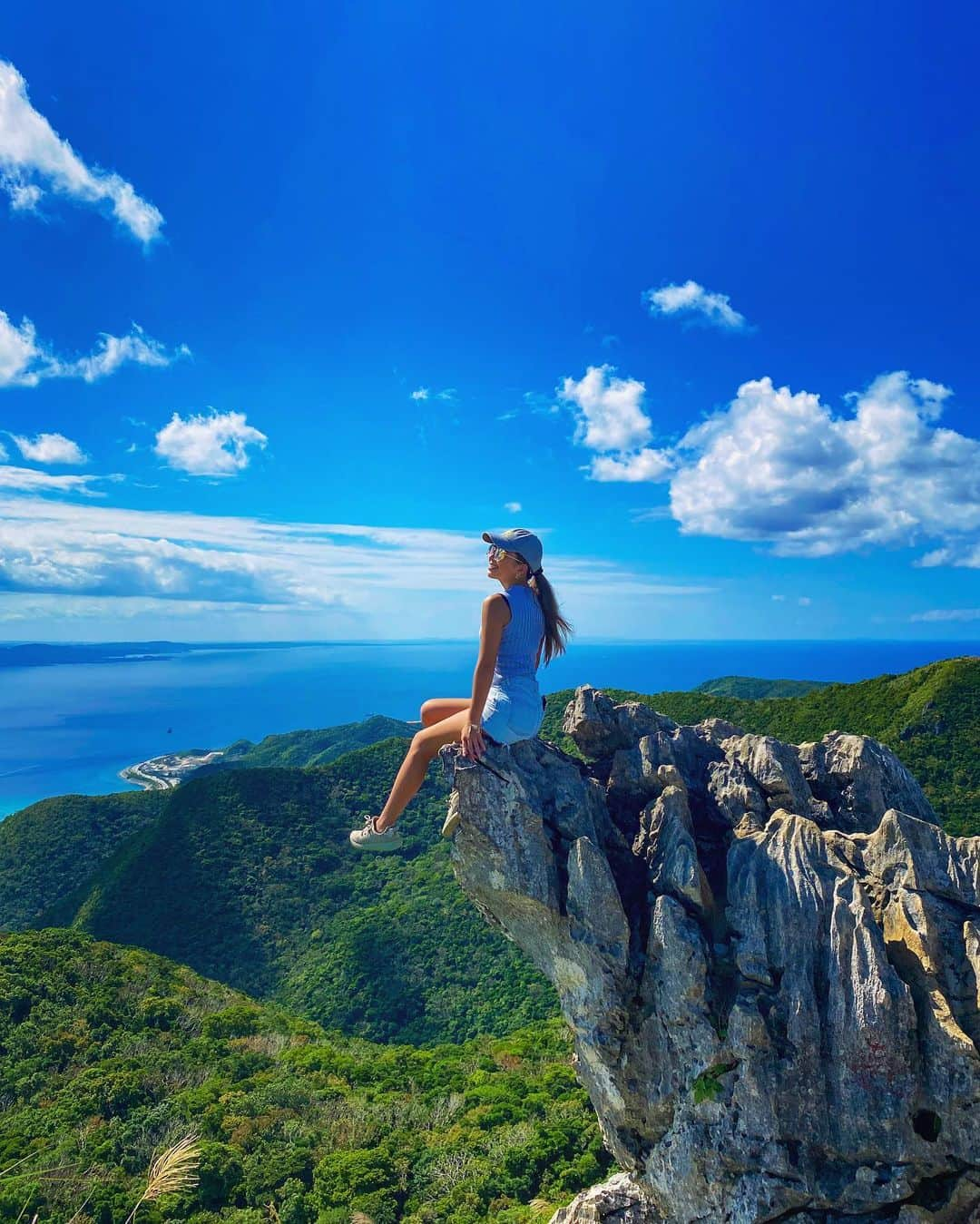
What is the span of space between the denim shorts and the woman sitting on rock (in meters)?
0.01

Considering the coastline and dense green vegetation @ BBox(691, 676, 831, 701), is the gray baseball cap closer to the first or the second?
dense green vegetation @ BBox(691, 676, 831, 701)

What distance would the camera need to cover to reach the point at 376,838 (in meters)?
10.0

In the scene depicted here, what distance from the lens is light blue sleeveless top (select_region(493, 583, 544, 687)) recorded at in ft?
31.0

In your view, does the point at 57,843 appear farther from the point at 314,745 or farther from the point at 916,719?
the point at 916,719

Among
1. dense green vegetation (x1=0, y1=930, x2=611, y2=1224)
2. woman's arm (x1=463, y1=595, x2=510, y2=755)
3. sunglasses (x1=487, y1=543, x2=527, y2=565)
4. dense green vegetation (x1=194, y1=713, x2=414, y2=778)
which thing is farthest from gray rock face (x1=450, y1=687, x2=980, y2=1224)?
dense green vegetation (x1=194, y1=713, x2=414, y2=778)

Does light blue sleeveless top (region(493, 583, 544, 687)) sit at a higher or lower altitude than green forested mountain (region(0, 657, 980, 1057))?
higher

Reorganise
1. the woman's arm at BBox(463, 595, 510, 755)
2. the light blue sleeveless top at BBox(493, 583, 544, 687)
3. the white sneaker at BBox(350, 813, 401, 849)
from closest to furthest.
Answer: the woman's arm at BBox(463, 595, 510, 755)
the light blue sleeveless top at BBox(493, 583, 544, 687)
the white sneaker at BBox(350, 813, 401, 849)

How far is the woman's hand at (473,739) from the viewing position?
9.52 meters

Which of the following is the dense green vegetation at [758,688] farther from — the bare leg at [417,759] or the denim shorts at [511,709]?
the bare leg at [417,759]

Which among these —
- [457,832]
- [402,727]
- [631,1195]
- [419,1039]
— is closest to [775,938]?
[457,832]

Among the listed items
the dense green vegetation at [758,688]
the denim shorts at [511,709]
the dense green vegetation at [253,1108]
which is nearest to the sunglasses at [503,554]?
the denim shorts at [511,709]

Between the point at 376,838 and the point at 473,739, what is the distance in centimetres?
209

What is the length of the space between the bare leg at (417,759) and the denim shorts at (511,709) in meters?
0.37

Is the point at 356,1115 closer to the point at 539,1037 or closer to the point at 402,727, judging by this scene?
the point at 539,1037
